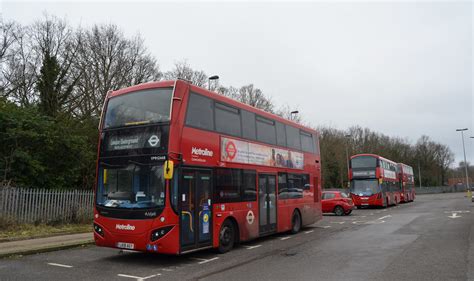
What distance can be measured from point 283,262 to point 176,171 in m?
3.45

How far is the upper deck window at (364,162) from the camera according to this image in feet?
99.9

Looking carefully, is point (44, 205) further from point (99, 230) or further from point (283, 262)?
point (283, 262)

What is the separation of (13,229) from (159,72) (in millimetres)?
23924

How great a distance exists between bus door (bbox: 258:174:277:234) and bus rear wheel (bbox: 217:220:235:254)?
167 centimetres

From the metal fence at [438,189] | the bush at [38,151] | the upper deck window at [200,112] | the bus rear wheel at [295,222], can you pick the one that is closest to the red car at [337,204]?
the bus rear wheel at [295,222]

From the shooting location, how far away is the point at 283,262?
954 centimetres

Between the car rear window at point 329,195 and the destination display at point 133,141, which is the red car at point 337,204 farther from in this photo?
the destination display at point 133,141

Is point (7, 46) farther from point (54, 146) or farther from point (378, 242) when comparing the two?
point (378, 242)

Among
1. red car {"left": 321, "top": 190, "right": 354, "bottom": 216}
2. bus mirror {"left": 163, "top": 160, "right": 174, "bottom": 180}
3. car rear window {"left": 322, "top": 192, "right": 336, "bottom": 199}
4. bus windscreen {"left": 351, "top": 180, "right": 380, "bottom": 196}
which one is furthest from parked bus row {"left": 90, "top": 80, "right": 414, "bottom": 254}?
bus windscreen {"left": 351, "top": 180, "right": 380, "bottom": 196}

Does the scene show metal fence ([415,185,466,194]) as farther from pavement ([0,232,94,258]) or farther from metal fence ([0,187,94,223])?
pavement ([0,232,94,258])

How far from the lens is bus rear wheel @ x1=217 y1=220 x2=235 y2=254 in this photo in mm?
10692

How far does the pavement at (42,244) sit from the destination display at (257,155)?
5426 millimetres

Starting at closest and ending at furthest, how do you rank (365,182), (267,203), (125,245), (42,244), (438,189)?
(125,245) < (42,244) < (267,203) < (365,182) < (438,189)

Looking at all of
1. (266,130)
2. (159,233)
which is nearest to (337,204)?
(266,130)
